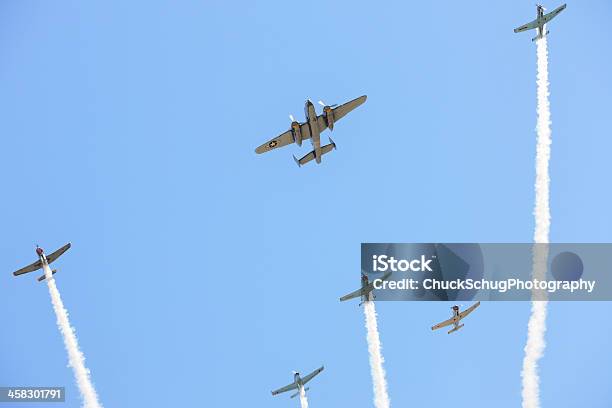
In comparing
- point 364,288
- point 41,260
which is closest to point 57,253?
point 41,260

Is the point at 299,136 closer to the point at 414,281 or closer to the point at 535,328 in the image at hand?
the point at 414,281

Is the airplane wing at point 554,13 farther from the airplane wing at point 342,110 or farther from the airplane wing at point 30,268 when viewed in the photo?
the airplane wing at point 30,268

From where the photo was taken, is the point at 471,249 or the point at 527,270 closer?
the point at 527,270

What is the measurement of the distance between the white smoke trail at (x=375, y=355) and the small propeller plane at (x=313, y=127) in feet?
55.0

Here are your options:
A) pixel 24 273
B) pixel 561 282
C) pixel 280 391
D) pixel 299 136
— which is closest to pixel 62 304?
pixel 24 273

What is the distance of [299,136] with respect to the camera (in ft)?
246

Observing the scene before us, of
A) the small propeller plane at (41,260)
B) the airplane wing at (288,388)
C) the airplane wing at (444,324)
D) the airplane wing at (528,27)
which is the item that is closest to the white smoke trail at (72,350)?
the small propeller plane at (41,260)

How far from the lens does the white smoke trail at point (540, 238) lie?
72500 millimetres

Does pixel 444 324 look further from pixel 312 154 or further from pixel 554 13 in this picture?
pixel 554 13

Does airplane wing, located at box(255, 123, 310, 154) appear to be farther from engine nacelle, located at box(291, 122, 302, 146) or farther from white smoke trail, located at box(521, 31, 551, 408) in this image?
white smoke trail, located at box(521, 31, 551, 408)

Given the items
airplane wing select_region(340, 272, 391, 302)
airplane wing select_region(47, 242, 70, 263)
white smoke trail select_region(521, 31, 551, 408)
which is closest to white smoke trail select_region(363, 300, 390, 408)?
airplane wing select_region(340, 272, 391, 302)

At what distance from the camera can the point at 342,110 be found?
7594 centimetres

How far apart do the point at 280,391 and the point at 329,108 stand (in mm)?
30328

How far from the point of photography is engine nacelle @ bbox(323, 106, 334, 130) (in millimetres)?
74625
